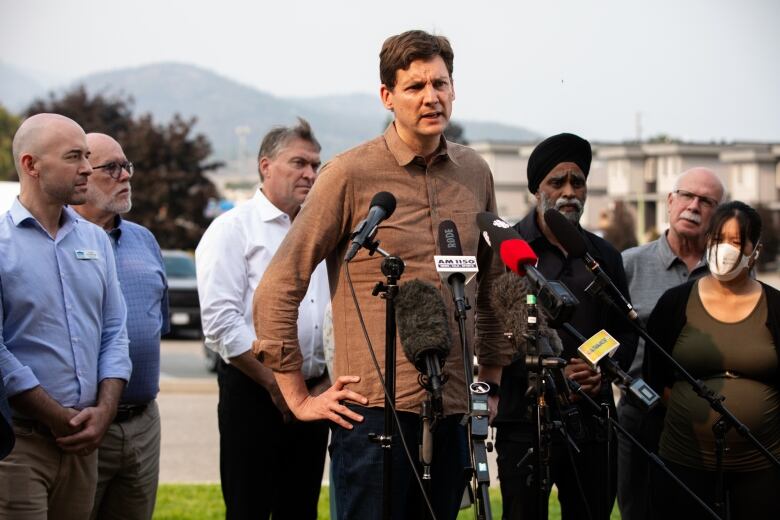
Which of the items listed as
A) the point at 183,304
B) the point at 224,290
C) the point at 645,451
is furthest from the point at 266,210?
the point at 183,304

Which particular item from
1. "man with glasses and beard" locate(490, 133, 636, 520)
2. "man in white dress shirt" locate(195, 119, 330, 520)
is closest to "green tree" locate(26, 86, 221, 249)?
"man in white dress shirt" locate(195, 119, 330, 520)

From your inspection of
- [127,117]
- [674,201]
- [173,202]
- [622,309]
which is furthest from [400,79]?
[127,117]

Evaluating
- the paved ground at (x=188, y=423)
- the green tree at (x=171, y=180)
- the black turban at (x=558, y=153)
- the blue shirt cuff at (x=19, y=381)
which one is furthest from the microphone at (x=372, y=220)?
the green tree at (x=171, y=180)

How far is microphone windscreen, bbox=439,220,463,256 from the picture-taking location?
402 centimetres

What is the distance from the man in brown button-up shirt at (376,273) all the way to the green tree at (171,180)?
1459 inches

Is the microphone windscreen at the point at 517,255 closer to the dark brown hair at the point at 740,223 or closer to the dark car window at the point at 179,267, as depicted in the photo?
the dark brown hair at the point at 740,223

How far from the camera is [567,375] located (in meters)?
5.53

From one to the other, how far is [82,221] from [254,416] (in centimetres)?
158

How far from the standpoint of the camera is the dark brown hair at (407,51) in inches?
172

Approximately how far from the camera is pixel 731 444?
5648mm

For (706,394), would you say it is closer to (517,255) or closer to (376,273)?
(517,255)

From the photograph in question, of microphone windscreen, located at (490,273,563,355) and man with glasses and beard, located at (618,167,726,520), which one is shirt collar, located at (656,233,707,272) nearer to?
man with glasses and beard, located at (618,167,726,520)

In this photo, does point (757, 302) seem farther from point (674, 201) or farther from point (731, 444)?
point (674, 201)

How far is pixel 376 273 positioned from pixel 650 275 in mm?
2990
